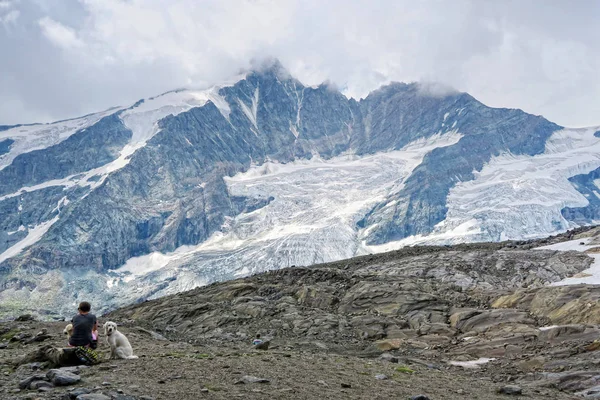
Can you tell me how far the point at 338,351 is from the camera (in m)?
29.5

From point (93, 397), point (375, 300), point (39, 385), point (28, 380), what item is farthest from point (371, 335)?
point (93, 397)

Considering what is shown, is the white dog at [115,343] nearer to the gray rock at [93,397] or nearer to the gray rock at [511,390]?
the gray rock at [93,397]

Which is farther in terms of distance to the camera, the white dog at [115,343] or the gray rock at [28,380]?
the white dog at [115,343]

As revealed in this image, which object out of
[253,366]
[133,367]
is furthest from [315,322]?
[133,367]

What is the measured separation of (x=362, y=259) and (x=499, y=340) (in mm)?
34347

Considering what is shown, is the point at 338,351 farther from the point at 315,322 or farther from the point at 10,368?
the point at 10,368

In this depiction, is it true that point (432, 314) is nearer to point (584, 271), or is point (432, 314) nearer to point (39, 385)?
point (584, 271)

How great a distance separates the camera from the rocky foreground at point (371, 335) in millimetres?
14570

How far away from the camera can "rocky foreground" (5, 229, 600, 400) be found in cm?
1457

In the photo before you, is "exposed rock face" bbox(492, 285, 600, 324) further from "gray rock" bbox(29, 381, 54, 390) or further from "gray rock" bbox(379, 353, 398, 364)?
"gray rock" bbox(29, 381, 54, 390)

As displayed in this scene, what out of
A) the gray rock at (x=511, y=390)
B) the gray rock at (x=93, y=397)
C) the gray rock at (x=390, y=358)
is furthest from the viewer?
the gray rock at (x=390, y=358)

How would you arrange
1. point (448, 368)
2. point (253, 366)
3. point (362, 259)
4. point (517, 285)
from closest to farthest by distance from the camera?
point (253, 366) → point (448, 368) → point (517, 285) → point (362, 259)

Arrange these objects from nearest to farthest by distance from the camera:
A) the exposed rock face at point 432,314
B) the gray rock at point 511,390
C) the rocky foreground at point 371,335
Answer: the rocky foreground at point 371,335 → the gray rock at point 511,390 → the exposed rock face at point 432,314

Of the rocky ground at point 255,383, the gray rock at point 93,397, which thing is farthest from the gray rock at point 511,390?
the gray rock at point 93,397
